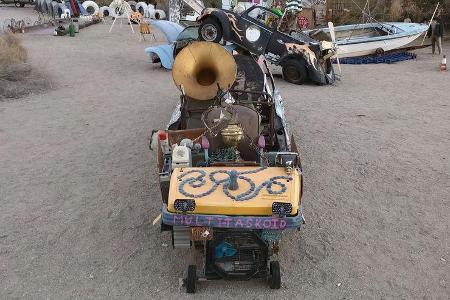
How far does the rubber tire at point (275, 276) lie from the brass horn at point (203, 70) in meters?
2.70

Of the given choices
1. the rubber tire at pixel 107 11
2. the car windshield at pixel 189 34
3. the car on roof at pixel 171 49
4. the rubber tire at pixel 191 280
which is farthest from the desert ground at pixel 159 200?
the rubber tire at pixel 107 11

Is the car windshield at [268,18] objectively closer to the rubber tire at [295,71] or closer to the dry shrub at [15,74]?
the rubber tire at [295,71]

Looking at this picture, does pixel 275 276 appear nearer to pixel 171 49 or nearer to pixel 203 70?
pixel 203 70

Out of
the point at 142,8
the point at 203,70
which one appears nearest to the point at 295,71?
the point at 203,70

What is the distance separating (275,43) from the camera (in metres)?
13.3

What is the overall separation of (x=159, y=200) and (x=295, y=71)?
822 cm

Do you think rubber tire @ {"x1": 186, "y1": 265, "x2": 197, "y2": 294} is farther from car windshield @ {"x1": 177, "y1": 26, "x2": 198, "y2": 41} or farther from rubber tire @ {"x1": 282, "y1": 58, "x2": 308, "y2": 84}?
car windshield @ {"x1": 177, "y1": 26, "x2": 198, "y2": 41}

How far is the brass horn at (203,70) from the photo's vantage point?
6.19m

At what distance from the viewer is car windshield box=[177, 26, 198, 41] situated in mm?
14329

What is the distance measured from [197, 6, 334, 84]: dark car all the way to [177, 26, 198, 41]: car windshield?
0.56 meters

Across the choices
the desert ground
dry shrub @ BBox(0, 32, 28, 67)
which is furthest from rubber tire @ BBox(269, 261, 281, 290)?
dry shrub @ BBox(0, 32, 28, 67)

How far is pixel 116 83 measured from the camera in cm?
1305

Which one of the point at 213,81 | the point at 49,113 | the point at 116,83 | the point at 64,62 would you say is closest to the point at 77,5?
the point at 64,62

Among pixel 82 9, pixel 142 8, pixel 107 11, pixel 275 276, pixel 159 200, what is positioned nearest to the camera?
pixel 275 276
